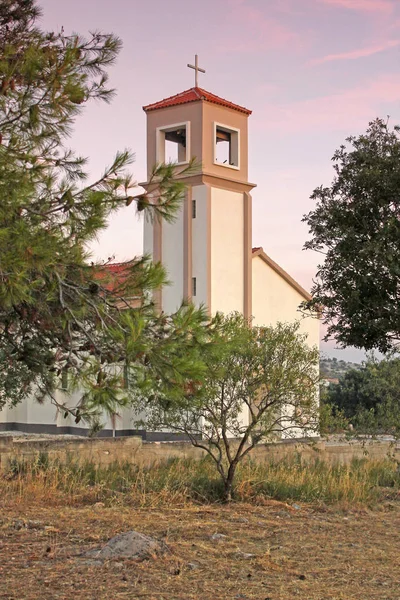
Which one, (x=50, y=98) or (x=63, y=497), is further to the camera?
(x=63, y=497)

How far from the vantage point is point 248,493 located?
13461 mm

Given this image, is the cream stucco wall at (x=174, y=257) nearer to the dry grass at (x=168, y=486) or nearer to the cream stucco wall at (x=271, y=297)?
the cream stucco wall at (x=271, y=297)

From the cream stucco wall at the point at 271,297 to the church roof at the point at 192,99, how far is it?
665 cm

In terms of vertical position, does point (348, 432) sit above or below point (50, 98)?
below

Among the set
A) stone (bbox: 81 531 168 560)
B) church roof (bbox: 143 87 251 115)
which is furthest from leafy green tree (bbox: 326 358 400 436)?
church roof (bbox: 143 87 251 115)

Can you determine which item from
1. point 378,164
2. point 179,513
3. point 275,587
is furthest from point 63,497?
point 378,164

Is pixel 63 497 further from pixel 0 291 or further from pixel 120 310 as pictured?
pixel 0 291

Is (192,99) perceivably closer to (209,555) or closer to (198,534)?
(198,534)

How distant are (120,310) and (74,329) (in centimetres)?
42

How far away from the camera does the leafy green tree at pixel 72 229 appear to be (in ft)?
22.8

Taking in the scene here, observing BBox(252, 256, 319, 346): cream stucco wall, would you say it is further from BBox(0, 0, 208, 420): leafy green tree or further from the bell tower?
BBox(0, 0, 208, 420): leafy green tree

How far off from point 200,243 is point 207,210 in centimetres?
132

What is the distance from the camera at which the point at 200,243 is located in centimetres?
3466

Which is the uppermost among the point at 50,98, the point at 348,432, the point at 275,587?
the point at 50,98
